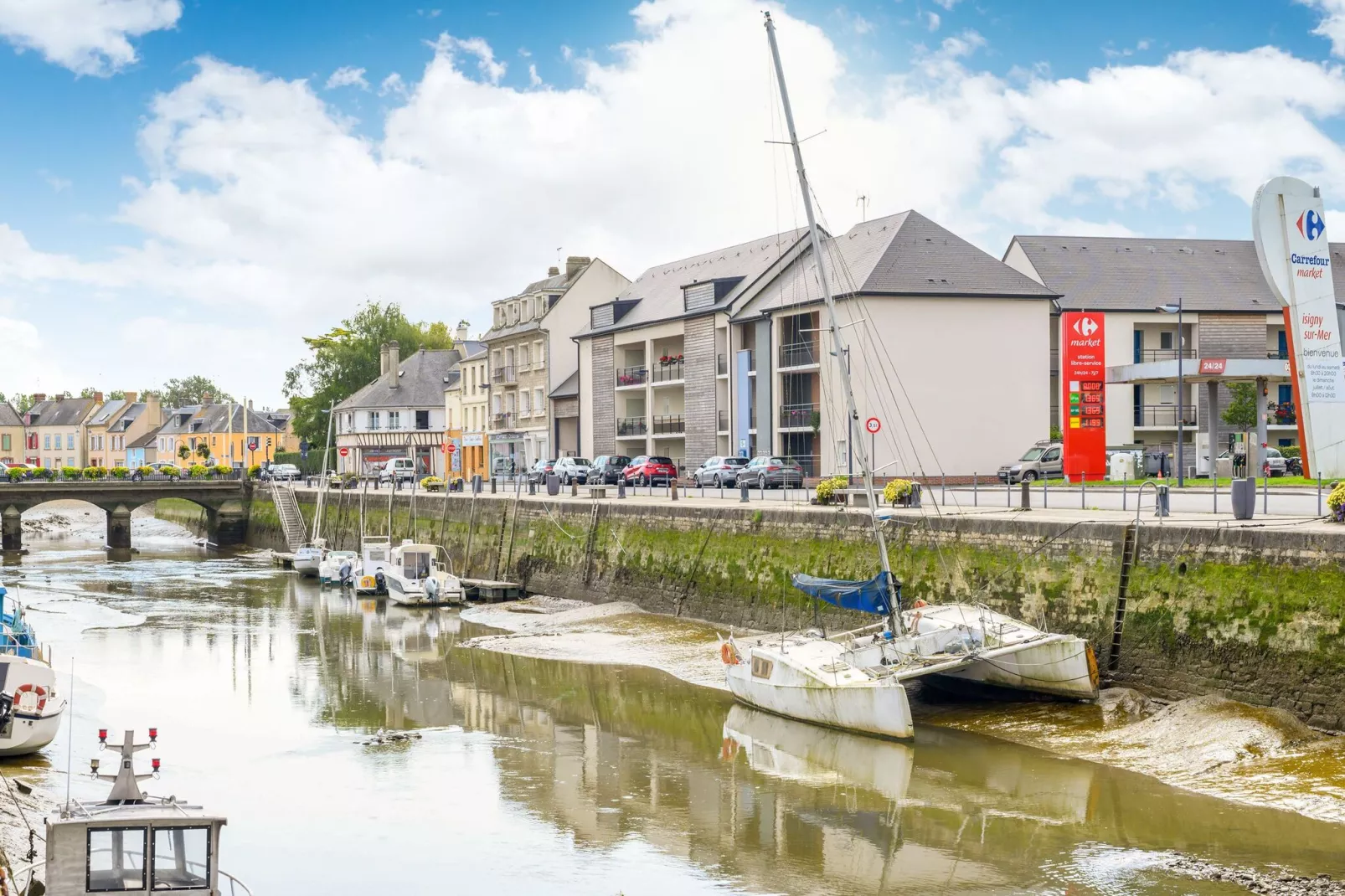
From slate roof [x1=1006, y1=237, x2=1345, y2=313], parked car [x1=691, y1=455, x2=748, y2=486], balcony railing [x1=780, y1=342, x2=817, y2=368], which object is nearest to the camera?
parked car [x1=691, y1=455, x2=748, y2=486]

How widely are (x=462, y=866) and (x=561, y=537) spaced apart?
88.8 feet

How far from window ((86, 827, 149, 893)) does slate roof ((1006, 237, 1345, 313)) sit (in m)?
51.6

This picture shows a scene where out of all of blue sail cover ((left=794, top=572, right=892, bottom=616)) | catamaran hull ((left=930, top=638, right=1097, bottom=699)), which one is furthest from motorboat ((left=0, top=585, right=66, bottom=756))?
catamaran hull ((left=930, top=638, right=1097, bottom=699))

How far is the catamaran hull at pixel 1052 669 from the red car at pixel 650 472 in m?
31.1

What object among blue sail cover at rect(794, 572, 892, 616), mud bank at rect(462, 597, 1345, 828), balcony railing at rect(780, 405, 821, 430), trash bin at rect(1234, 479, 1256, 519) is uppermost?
balcony railing at rect(780, 405, 821, 430)

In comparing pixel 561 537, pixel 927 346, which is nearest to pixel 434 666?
pixel 561 537

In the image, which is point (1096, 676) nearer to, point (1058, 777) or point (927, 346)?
point (1058, 777)

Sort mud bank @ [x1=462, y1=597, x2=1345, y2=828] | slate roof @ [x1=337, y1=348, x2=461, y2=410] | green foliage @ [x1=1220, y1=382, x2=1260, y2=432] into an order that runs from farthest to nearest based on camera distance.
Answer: slate roof @ [x1=337, y1=348, x2=461, y2=410]
green foliage @ [x1=1220, y1=382, x2=1260, y2=432]
mud bank @ [x1=462, y1=597, x2=1345, y2=828]

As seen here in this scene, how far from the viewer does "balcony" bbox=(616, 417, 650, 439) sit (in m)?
64.2

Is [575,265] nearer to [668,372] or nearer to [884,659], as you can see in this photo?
[668,372]

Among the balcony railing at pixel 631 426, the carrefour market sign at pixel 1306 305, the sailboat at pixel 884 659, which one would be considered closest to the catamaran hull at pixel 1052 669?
the sailboat at pixel 884 659

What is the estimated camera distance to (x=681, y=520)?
36.1 m

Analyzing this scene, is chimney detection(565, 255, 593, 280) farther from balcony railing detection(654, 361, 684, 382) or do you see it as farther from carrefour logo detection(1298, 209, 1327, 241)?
carrefour logo detection(1298, 209, 1327, 241)

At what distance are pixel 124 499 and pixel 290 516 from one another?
856 cm
